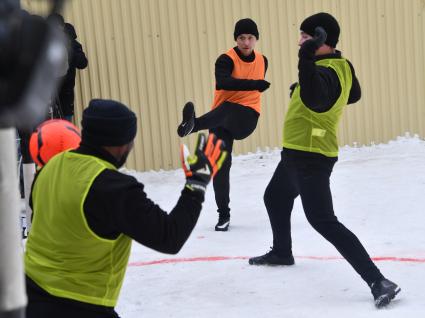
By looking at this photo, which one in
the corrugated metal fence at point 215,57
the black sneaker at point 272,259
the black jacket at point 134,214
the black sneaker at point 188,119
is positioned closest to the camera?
the black jacket at point 134,214

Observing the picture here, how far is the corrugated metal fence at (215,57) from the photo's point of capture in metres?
8.42

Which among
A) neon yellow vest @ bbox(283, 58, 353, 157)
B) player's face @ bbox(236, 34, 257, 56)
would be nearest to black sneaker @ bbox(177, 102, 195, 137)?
player's face @ bbox(236, 34, 257, 56)

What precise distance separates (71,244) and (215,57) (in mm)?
5898

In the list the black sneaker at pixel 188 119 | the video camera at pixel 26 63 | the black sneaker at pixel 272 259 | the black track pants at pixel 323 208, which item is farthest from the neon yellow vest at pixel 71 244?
the black sneaker at pixel 188 119

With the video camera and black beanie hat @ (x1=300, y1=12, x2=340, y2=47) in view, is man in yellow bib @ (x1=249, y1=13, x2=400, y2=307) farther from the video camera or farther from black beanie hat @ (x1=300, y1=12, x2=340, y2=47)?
the video camera

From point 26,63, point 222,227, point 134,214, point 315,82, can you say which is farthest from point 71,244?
point 222,227

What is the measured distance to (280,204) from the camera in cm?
505

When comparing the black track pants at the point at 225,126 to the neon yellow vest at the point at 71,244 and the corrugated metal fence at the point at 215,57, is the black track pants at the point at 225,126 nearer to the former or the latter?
the corrugated metal fence at the point at 215,57

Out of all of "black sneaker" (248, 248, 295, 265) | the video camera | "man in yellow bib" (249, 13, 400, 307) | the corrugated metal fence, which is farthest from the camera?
the corrugated metal fence

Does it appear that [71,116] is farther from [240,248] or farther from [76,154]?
[76,154]

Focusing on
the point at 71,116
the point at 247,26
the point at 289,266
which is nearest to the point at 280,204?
the point at 289,266

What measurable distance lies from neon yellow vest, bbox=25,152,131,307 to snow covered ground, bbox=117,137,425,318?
157 centimetres

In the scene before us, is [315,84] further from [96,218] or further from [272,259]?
[96,218]

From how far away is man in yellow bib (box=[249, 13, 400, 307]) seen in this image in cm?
418
